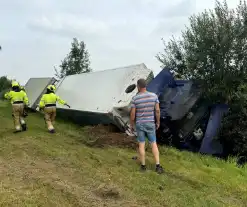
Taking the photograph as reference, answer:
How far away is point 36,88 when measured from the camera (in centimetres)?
1844

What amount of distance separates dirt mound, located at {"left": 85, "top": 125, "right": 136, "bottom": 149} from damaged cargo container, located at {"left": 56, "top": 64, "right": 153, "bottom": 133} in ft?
0.88

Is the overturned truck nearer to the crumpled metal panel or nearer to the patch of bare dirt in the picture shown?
the crumpled metal panel

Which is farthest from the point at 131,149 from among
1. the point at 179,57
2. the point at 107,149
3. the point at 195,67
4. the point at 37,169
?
the point at 179,57

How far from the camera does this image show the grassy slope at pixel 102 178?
5211 mm

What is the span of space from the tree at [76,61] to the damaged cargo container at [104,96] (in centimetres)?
846

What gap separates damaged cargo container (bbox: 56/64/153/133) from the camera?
11195 millimetres

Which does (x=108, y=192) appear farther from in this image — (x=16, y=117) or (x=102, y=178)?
(x=16, y=117)

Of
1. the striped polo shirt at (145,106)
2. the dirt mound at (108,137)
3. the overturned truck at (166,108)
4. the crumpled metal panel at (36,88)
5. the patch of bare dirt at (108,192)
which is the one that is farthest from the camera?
the crumpled metal panel at (36,88)

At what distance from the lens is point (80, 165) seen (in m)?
7.01

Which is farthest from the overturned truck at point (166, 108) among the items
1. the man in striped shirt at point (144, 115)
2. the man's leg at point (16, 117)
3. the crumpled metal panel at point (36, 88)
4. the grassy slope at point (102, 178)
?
the crumpled metal panel at point (36, 88)

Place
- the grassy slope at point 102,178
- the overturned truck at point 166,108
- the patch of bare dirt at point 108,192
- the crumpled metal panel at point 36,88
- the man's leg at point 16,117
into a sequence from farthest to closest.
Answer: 1. the crumpled metal panel at point 36,88
2. the overturned truck at point 166,108
3. the man's leg at point 16,117
4. the patch of bare dirt at point 108,192
5. the grassy slope at point 102,178

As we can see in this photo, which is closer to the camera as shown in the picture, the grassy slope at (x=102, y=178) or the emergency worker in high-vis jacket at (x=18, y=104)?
the grassy slope at (x=102, y=178)

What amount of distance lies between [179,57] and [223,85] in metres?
2.61

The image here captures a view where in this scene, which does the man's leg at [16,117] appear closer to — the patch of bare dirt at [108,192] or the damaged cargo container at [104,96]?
the damaged cargo container at [104,96]
